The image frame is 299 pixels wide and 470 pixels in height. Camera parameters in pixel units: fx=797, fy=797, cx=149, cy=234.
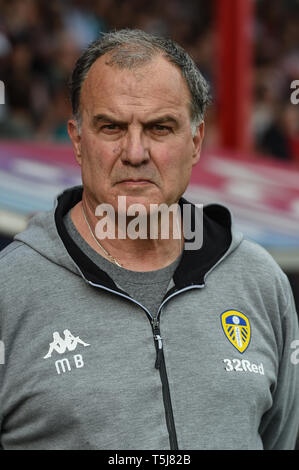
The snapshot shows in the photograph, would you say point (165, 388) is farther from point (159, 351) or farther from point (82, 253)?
point (82, 253)

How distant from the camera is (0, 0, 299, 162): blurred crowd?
539 cm

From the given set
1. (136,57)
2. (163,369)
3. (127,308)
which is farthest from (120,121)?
(163,369)

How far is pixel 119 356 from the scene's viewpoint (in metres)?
1.62

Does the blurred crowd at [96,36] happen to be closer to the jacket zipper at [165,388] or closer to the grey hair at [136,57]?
the grey hair at [136,57]

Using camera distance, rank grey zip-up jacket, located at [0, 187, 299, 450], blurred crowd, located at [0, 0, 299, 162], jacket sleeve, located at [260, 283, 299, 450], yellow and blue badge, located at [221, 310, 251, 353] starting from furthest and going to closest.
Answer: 1. blurred crowd, located at [0, 0, 299, 162]
2. jacket sleeve, located at [260, 283, 299, 450]
3. yellow and blue badge, located at [221, 310, 251, 353]
4. grey zip-up jacket, located at [0, 187, 299, 450]

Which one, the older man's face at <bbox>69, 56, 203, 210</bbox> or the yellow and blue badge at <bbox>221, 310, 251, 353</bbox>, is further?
the yellow and blue badge at <bbox>221, 310, 251, 353</bbox>

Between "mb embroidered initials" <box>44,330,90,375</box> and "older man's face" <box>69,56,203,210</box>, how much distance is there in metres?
0.29

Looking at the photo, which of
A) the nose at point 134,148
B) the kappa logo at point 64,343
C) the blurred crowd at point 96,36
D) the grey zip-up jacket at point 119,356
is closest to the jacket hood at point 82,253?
the grey zip-up jacket at point 119,356

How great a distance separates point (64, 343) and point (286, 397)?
61 centimetres

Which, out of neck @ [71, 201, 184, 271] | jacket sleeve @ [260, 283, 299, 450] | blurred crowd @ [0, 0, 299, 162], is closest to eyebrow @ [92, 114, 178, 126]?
neck @ [71, 201, 184, 271]

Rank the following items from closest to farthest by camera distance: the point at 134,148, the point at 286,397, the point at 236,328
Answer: the point at 134,148 < the point at 236,328 < the point at 286,397

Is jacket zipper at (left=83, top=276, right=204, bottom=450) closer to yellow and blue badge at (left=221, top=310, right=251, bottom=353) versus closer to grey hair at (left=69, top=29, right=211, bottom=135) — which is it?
yellow and blue badge at (left=221, top=310, right=251, bottom=353)

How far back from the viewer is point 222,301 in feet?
5.79

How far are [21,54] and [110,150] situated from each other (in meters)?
3.95
